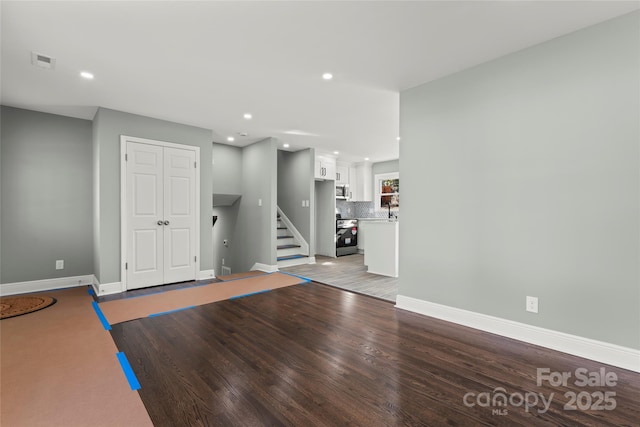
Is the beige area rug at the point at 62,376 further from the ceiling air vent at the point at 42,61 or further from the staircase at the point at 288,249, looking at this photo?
the staircase at the point at 288,249

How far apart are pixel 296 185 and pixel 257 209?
1286 mm

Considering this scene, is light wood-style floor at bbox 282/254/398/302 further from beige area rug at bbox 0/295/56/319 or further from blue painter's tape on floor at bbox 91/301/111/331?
beige area rug at bbox 0/295/56/319

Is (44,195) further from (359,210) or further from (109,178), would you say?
(359,210)

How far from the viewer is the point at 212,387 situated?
1809mm

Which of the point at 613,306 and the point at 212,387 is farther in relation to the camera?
the point at 613,306

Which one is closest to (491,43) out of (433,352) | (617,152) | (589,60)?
(589,60)

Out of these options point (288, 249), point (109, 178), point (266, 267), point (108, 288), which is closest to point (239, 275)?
point (266, 267)

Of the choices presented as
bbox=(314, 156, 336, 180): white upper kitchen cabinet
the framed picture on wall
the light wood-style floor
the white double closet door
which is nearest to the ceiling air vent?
the white double closet door

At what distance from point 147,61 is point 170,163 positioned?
1949 millimetres

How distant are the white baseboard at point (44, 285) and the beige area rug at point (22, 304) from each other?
202mm

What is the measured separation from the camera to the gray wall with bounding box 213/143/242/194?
230 inches

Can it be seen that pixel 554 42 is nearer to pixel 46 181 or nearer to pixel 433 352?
pixel 433 352

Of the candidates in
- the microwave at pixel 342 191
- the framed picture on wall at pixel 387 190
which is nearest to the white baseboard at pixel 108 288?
the microwave at pixel 342 191

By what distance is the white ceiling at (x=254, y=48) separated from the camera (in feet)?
6.59
